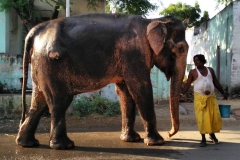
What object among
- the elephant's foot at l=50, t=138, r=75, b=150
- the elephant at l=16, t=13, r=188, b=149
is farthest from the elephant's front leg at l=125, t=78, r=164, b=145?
the elephant's foot at l=50, t=138, r=75, b=150

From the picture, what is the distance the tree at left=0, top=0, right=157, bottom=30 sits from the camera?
11.1m

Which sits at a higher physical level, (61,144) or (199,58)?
(199,58)

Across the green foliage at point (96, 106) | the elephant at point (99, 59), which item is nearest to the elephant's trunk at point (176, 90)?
the elephant at point (99, 59)

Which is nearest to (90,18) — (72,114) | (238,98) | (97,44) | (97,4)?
(97,44)

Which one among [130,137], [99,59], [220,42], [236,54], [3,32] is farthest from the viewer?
[220,42]

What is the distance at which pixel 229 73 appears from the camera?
14.6 meters

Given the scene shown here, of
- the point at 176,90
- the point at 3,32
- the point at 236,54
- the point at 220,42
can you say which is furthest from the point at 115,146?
the point at 220,42

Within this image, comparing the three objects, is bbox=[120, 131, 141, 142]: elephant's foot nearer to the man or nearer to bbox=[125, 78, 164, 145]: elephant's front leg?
bbox=[125, 78, 164, 145]: elephant's front leg

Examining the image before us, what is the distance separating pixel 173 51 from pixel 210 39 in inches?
551

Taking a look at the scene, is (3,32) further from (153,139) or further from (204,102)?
(204,102)

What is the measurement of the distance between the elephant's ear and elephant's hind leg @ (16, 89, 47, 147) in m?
1.97

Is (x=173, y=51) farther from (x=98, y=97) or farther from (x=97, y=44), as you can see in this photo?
(x=98, y=97)

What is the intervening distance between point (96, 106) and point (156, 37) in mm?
4499

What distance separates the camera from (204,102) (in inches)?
217
